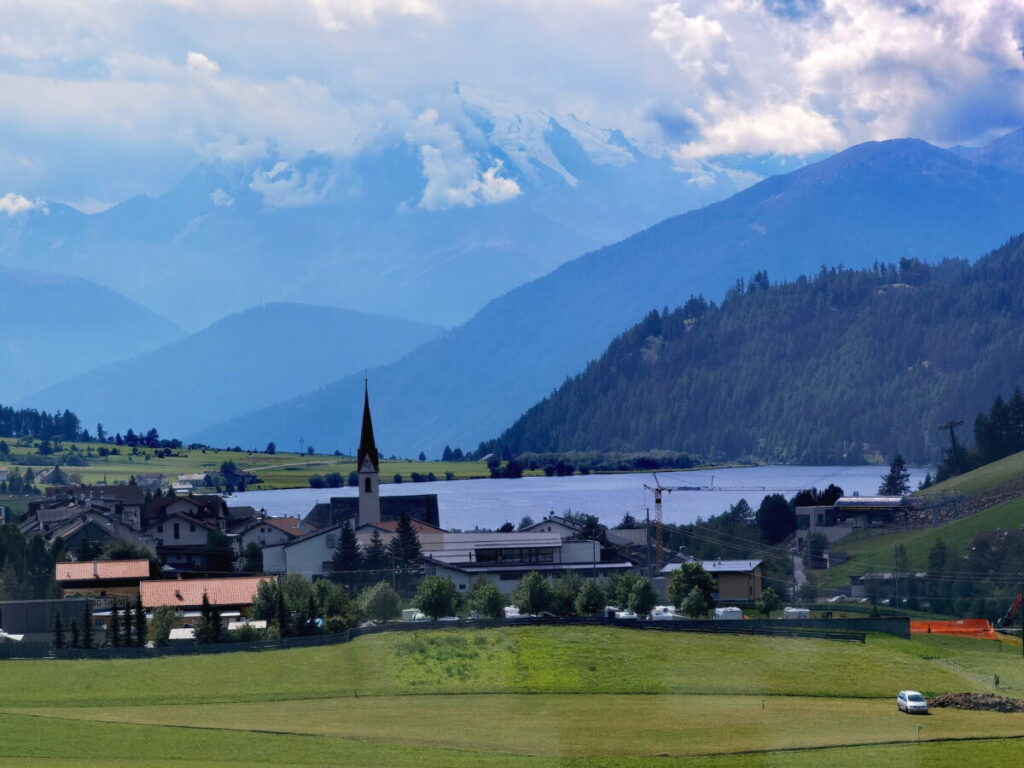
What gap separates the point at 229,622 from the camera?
233ft

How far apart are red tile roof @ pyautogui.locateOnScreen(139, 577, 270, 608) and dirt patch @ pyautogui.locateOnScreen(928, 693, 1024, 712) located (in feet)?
103

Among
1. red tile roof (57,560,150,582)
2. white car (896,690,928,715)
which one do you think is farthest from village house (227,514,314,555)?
white car (896,690,928,715)

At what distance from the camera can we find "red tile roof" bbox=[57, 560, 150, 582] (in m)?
83.2

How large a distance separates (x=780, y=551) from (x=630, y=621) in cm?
5234

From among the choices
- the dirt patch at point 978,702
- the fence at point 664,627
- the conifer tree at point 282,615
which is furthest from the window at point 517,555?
the dirt patch at point 978,702

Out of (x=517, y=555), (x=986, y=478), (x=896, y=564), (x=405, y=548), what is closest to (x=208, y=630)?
(x=405, y=548)

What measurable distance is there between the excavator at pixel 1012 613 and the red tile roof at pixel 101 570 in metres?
42.2

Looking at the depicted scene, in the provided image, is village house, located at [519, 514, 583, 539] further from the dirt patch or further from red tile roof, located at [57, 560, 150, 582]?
the dirt patch

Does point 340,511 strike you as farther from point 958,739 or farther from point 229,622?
point 958,739

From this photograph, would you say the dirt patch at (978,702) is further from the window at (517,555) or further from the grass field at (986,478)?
the grass field at (986,478)

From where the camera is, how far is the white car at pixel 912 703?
174 ft

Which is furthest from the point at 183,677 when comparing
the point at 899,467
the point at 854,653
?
the point at 899,467

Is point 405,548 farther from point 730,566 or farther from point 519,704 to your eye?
point 519,704

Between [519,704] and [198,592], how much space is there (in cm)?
2739
